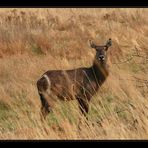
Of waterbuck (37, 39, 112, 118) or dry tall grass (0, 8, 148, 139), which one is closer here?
dry tall grass (0, 8, 148, 139)

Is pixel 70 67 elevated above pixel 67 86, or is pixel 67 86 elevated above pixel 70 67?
pixel 70 67

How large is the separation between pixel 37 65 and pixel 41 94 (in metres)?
4.17

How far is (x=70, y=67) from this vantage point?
42.2ft

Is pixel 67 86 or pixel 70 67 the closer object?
pixel 67 86

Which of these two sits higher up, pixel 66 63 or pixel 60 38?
pixel 60 38

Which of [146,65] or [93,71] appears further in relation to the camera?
[146,65]

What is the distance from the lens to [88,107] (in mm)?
8898

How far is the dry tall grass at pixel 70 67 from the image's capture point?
7125 mm

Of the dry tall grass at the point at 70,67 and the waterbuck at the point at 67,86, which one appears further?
the waterbuck at the point at 67,86

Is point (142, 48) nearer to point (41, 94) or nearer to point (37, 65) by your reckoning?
point (41, 94)

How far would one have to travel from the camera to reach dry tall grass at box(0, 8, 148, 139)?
712cm

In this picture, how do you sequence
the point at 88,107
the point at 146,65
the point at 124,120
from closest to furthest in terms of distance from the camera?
the point at 124,120 → the point at 88,107 → the point at 146,65

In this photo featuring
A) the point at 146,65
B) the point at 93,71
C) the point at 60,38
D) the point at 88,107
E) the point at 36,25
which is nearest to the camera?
the point at 88,107

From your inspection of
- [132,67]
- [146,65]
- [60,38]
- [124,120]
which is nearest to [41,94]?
[124,120]
